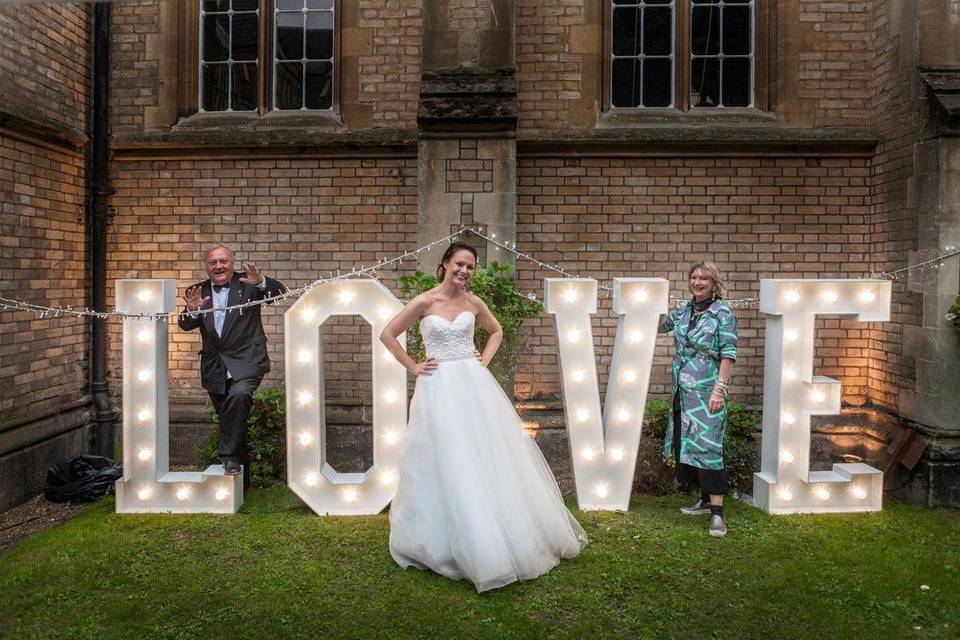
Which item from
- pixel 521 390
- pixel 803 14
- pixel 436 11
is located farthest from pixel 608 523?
pixel 803 14

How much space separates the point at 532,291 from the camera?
7102 millimetres

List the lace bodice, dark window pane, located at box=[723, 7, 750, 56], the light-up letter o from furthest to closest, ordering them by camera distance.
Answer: dark window pane, located at box=[723, 7, 750, 56] < the light-up letter o < the lace bodice

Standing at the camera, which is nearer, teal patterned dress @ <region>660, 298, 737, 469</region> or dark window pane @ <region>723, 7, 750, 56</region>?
teal patterned dress @ <region>660, 298, 737, 469</region>

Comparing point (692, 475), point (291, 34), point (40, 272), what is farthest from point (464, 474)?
point (291, 34)

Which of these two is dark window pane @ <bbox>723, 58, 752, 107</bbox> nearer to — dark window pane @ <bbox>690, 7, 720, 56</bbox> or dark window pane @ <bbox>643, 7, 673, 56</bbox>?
dark window pane @ <bbox>690, 7, 720, 56</bbox>

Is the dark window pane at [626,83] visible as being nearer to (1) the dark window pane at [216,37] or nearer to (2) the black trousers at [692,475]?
(2) the black trousers at [692,475]

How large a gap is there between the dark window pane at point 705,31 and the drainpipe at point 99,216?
252 inches

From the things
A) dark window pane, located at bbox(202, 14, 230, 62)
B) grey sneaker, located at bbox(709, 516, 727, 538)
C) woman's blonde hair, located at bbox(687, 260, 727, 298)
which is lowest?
grey sneaker, located at bbox(709, 516, 727, 538)

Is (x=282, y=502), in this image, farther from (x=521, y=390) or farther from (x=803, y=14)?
(x=803, y=14)

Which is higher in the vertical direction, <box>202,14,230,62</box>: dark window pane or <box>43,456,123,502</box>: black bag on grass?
<box>202,14,230,62</box>: dark window pane

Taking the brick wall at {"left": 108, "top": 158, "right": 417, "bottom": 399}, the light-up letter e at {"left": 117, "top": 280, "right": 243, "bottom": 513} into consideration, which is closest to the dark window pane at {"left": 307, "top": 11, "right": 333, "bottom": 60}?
the brick wall at {"left": 108, "top": 158, "right": 417, "bottom": 399}

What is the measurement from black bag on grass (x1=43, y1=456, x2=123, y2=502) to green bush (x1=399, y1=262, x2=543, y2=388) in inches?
122

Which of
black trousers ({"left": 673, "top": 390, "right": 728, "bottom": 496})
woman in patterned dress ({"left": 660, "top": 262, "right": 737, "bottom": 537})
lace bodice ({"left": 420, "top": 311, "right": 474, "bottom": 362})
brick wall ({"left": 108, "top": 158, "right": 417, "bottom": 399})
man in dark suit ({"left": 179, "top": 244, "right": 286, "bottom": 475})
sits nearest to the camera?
lace bodice ({"left": 420, "top": 311, "right": 474, "bottom": 362})

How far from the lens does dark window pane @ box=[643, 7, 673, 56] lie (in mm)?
7332
